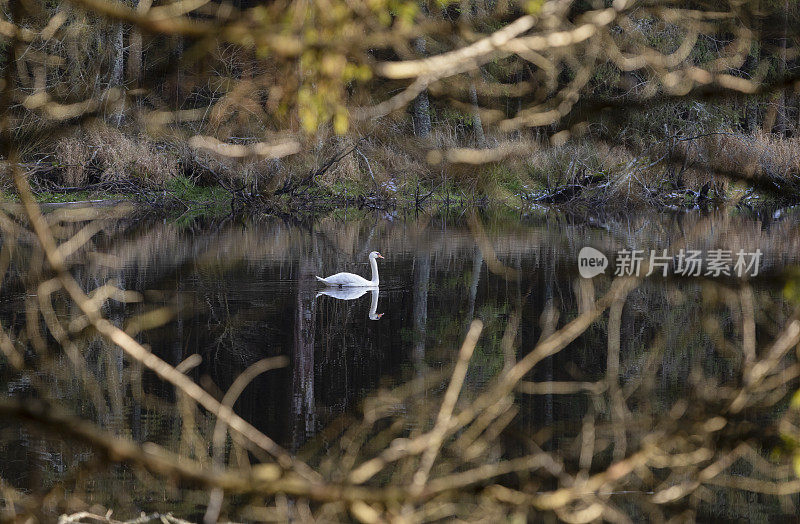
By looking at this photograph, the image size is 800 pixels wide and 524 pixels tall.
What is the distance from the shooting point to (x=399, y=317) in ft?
34.0

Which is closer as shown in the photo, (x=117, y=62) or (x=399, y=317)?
(x=399, y=317)

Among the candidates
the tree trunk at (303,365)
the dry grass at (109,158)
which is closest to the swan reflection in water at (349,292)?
the tree trunk at (303,365)

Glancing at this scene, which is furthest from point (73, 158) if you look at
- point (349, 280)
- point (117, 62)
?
point (349, 280)

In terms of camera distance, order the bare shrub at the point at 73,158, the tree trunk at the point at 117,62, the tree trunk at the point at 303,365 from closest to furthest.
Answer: the tree trunk at the point at 303,365 → the bare shrub at the point at 73,158 → the tree trunk at the point at 117,62

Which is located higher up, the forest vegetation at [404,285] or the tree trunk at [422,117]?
the forest vegetation at [404,285]

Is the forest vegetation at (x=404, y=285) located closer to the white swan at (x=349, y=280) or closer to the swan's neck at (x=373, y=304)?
the swan's neck at (x=373, y=304)

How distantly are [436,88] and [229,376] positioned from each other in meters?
5.37

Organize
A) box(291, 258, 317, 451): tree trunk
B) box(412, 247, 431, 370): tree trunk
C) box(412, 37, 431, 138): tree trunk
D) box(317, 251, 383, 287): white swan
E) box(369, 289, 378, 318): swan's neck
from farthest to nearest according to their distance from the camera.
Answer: box(412, 37, 431, 138): tree trunk
box(317, 251, 383, 287): white swan
box(369, 289, 378, 318): swan's neck
box(412, 247, 431, 370): tree trunk
box(291, 258, 317, 451): tree trunk

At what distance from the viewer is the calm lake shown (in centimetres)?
Result: 664

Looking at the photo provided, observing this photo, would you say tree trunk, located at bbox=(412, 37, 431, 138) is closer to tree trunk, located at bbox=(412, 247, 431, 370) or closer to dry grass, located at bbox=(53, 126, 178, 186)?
dry grass, located at bbox=(53, 126, 178, 186)

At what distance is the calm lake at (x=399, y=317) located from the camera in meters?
6.64

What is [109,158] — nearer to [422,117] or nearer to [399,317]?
[422,117]

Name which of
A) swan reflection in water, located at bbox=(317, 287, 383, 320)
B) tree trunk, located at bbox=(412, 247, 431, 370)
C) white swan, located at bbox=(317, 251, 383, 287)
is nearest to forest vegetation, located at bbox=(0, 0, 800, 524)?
tree trunk, located at bbox=(412, 247, 431, 370)

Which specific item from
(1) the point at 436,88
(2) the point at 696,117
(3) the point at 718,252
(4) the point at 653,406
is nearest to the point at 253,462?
(4) the point at 653,406
